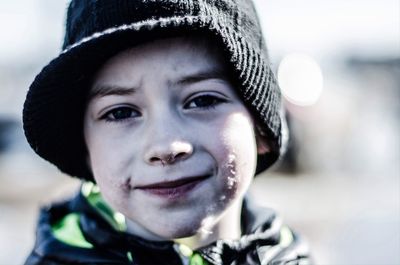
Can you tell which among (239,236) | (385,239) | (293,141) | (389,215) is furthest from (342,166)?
(239,236)

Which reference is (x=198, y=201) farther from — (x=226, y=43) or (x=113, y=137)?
(x=226, y=43)

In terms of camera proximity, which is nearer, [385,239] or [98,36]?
[98,36]

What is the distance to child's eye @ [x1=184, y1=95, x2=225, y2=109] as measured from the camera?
5.59ft

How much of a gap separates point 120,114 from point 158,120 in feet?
0.51

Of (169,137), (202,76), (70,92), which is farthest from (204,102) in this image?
(70,92)

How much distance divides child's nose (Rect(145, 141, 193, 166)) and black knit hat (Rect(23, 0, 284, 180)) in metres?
0.29

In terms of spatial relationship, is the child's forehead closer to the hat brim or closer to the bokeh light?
the hat brim

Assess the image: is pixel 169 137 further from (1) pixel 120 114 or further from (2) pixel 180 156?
(1) pixel 120 114

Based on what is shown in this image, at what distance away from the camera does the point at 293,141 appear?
9711 mm

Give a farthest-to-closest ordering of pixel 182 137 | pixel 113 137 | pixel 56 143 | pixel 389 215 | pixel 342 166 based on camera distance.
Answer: pixel 342 166, pixel 389 215, pixel 56 143, pixel 113 137, pixel 182 137

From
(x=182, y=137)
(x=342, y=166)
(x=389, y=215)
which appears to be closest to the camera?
(x=182, y=137)

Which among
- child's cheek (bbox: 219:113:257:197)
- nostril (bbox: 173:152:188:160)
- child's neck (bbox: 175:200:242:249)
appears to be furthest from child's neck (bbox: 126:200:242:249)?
nostril (bbox: 173:152:188:160)

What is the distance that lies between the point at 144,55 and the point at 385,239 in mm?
3594

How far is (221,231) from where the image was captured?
1.94 m
